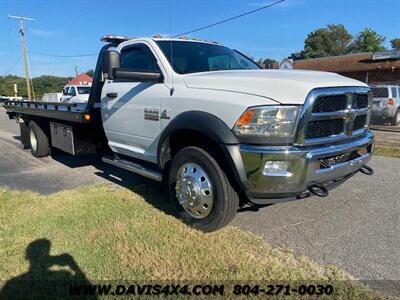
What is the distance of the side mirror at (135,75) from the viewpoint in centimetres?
415

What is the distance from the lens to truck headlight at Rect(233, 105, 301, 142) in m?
3.31

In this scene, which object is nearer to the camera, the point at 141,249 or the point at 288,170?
the point at 288,170

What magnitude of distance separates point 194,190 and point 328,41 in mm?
74217

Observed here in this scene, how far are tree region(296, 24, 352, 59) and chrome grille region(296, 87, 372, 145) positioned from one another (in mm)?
70435

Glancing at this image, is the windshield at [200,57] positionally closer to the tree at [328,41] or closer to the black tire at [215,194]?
the black tire at [215,194]

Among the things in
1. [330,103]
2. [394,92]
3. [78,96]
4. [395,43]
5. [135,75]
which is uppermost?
[395,43]

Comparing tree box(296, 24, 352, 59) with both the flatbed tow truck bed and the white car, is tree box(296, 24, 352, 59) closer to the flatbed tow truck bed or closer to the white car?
the white car

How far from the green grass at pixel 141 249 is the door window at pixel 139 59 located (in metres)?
1.77

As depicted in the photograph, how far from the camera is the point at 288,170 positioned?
10.9 ft

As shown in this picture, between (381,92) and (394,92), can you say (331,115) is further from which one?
(394,92)

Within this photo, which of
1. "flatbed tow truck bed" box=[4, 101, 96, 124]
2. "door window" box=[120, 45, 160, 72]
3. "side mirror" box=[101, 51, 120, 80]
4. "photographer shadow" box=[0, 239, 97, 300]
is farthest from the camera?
"flatbed tow truck bed" box=[4, 101, 96, 124]

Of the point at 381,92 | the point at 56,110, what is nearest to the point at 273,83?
the point at 56,110

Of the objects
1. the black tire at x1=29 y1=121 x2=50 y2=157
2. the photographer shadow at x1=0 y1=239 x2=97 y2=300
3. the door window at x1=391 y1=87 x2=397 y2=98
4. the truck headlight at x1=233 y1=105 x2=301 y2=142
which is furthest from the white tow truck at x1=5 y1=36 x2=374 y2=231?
the door window at x1=391 y1=87 x2=397 y2=98

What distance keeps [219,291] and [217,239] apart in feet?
2.91
